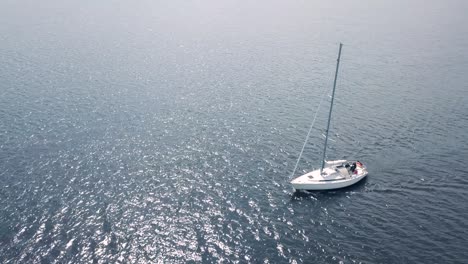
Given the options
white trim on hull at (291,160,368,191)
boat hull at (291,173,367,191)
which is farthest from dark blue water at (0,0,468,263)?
white trim on hull at (291,160,368,191)

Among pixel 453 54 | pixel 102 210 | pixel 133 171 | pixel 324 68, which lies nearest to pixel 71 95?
pixel 133 171

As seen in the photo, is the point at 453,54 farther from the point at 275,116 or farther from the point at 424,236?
the point at 424,236

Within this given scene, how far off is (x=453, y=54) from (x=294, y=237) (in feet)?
449

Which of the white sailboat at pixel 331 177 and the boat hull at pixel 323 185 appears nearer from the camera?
the boat hull at pixel 323 185

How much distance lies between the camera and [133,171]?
76125 mm

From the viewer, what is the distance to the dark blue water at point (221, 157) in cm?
5825

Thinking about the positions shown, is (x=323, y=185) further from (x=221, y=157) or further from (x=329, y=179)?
(x=221, y=157)

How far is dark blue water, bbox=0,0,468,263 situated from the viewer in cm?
5825

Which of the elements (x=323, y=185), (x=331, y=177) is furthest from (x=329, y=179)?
(x=323, y=185)

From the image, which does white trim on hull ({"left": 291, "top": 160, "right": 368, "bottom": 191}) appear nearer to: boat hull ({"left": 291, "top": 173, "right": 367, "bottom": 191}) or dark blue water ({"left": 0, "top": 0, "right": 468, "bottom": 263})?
boat hull ({"left": 291, "top": 173, "right": 367, "bottom": 191})

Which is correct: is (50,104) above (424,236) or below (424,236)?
above

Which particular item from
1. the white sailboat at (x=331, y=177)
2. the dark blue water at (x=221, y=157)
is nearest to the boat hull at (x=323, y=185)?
the white sailboat at (x=331, y=177)

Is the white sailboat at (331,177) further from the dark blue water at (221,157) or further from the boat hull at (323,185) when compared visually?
the dark blue water at (221,157)

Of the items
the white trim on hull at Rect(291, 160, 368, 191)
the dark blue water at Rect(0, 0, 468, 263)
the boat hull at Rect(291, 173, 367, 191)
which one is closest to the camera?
the dark blue water at Rect(0, 0, 468, 263)
